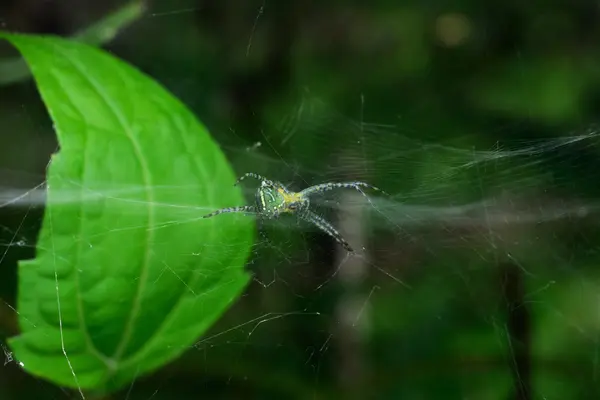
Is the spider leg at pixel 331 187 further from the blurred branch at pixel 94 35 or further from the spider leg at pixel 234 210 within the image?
the blurred branch at pixel 94 35

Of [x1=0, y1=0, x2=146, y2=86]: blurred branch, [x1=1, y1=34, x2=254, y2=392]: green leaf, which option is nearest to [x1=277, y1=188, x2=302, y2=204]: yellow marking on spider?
[x1=1, y1=34, x2=254, y2=392]: green leaf

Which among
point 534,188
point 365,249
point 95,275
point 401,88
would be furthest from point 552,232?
point 95,275

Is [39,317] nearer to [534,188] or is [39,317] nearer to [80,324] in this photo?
[80,324]

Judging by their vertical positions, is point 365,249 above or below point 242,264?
below

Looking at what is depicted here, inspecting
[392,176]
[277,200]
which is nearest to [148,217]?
[277,200]

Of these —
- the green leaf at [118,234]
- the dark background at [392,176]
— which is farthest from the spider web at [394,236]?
the green leaf at [118,234]

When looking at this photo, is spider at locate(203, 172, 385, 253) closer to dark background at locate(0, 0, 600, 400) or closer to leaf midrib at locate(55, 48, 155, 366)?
dark background at locate(0, 0, 600, 400)

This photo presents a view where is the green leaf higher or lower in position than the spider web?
higher

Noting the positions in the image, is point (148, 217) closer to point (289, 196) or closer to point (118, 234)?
point (118, 234)
